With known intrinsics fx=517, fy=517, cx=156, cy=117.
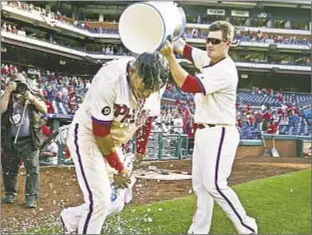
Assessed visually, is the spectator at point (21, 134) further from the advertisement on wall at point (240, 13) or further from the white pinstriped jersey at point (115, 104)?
the advertisement on wall at point (240, 13)

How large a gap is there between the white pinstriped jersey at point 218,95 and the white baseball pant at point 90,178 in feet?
2.39

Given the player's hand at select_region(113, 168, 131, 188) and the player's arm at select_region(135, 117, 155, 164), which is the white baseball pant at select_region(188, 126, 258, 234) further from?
the player's hand at select_region(113, 168, 131, 188)

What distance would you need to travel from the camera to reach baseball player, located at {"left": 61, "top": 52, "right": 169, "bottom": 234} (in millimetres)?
2680

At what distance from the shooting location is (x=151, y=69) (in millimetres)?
2670


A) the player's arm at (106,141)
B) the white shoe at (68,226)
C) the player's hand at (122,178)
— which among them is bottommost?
the white shoe at (68,226)

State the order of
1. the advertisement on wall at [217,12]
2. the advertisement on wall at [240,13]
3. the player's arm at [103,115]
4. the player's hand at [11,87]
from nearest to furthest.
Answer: the player's arm at [103,115]
the player's hand at [11,87]
the advertisement on wall at [240,13]
the advertisement on wall at [217,12]

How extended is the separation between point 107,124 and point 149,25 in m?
0.85

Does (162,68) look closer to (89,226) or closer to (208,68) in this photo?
(208,68)

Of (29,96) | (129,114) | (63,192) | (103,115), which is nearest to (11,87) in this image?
(29,96)

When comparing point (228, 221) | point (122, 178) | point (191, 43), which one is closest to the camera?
point (122, 178)

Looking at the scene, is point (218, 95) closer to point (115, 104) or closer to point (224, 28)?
point (224, 28)

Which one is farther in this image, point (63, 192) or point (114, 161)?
point (63, 192)

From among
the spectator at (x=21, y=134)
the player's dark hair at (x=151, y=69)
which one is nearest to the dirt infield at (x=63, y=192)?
the spectator at (x=21, y=134)

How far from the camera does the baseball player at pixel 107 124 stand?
2680 mm
